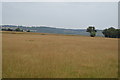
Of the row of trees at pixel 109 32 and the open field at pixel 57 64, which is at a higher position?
the row of trees at pixel 109 32

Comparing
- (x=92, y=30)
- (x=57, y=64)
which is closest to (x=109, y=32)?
(x=92, y=30)

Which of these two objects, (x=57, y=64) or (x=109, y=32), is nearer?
(x=57, y=64)

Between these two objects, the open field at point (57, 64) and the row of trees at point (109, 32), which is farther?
the row of trees at point (109, 32)

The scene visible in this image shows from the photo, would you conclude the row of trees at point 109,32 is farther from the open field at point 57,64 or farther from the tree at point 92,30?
the open field at point 57,64

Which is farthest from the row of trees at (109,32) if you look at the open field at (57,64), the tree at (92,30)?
the open field at (57,64)

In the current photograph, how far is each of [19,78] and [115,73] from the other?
15.1ft

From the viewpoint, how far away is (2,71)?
6.41m

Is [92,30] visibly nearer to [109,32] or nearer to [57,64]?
[109,32]

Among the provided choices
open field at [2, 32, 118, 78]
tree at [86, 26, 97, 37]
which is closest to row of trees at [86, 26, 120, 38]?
tree at [86, 26, 97, 37]

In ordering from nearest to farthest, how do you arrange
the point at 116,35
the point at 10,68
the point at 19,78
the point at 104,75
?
the point at 19,78 < the point at 104,75 < the point at 10,68 < the point at 116,35

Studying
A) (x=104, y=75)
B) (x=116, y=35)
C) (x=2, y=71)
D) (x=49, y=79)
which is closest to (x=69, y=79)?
(x=49, y=79)

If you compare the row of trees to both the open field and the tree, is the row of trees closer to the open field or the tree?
the tree

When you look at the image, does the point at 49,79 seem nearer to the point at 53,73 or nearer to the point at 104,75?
the point at 53,73

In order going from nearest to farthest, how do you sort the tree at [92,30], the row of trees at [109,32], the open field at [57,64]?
the open field at [57,64]
the row of trees at [109,32]
the tree at [92,30]
